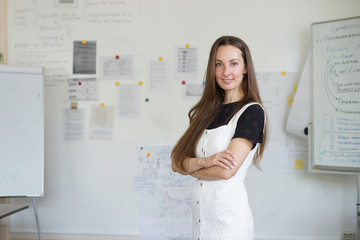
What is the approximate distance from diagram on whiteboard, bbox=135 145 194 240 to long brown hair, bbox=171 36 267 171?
1.15 m

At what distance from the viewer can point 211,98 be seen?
1565mm

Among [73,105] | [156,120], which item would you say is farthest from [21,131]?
[156,120]

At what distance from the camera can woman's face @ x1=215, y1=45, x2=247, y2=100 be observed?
1.47 m

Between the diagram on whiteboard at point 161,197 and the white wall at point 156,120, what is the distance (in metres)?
0.08

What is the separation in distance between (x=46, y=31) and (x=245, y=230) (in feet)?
7.90

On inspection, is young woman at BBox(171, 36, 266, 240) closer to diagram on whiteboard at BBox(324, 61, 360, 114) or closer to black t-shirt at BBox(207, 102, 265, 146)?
black t-shirt at BBox(207, 102, 265, 146)

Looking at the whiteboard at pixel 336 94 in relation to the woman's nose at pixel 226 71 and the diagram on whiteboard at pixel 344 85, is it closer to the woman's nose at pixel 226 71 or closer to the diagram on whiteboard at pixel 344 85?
the diagram on whiteboard at pixel 344 85

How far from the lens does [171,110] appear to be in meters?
2.73

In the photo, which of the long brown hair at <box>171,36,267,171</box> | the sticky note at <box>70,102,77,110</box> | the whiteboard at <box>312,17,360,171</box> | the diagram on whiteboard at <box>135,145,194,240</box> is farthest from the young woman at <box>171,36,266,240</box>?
the sticky note at <box>70,102,77,110</box>

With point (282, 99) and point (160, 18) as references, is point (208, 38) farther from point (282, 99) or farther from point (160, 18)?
point (282, 99)

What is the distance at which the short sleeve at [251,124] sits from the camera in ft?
4.40

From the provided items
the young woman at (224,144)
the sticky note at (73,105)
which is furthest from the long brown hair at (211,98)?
the sticky note at (73,105)

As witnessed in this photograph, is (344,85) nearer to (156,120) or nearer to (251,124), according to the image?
(251,124)

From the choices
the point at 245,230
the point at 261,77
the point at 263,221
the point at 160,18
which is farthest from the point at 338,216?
the point at 160,18
